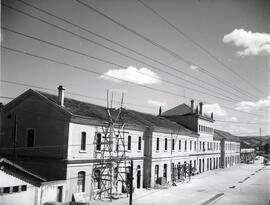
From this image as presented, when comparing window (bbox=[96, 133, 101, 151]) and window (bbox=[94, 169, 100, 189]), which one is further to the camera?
window (bbox=[96, 133, 101, 151])

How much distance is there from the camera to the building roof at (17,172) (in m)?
20.9

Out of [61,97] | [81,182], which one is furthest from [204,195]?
[61,97]

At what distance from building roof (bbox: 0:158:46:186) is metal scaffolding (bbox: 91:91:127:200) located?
6628 mm

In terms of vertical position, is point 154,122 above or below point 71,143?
above

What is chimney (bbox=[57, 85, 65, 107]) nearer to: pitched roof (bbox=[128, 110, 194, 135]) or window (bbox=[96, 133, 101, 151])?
window (bbox=[96, 133, 101, 151])

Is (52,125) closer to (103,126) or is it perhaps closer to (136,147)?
(103,126)

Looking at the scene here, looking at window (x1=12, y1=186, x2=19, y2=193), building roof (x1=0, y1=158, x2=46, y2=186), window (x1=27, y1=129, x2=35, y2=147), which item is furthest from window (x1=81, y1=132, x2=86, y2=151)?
window (x1=12, y1=186, x2=19, y2=193)

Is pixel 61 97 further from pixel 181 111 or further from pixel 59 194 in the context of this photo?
pixel 181 111

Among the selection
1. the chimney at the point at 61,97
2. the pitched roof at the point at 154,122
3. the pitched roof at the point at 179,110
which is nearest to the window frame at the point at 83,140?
the chimney at the point at 61,97

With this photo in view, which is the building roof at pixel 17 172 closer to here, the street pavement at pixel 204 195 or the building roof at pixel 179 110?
the street pavement at pixel 204 195

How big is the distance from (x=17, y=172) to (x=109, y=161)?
1012cm

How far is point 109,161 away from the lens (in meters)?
29.8

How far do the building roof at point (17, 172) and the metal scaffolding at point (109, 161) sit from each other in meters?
6.63

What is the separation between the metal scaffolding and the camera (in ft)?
93.4
